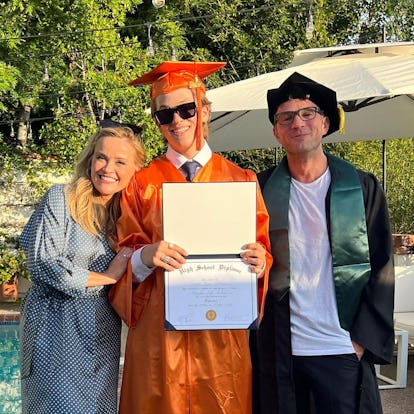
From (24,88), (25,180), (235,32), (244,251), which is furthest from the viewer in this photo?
(235,32)

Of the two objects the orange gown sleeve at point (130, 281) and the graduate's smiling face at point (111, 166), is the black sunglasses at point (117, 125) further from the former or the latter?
the orange gown sleeve at point (130, 281)

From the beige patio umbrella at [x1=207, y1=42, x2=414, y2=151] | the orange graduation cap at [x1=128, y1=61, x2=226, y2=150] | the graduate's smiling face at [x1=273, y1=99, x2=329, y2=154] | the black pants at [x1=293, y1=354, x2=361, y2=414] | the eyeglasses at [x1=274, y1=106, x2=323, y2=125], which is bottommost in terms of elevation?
the black pants at [x1=293, y1=354, x2=361, y2=414]

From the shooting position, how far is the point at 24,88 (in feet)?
37.6

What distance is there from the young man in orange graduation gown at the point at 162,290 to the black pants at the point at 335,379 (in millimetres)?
255

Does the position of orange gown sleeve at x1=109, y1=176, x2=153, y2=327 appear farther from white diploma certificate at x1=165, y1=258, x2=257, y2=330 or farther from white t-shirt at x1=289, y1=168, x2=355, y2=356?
white t-shirt at x1=289, y1=168, x2=355, y2=356

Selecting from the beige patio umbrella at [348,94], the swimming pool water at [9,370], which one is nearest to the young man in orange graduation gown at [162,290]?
the beige patio umbrella at [348,94]

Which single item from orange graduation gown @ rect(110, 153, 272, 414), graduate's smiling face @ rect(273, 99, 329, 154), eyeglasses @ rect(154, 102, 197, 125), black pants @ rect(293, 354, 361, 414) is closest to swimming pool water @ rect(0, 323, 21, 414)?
orange graduation gown @ rect(110, 153, 272, 414)

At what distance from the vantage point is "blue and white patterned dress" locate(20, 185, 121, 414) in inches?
95.7

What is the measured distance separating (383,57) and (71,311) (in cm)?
422

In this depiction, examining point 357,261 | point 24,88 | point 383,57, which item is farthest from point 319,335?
point 24,88

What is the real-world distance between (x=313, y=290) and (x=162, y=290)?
1.99 feet

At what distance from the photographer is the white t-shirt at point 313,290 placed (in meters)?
2.50

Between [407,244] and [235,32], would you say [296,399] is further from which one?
[235,32]

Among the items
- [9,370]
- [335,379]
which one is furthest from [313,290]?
[9,370]
